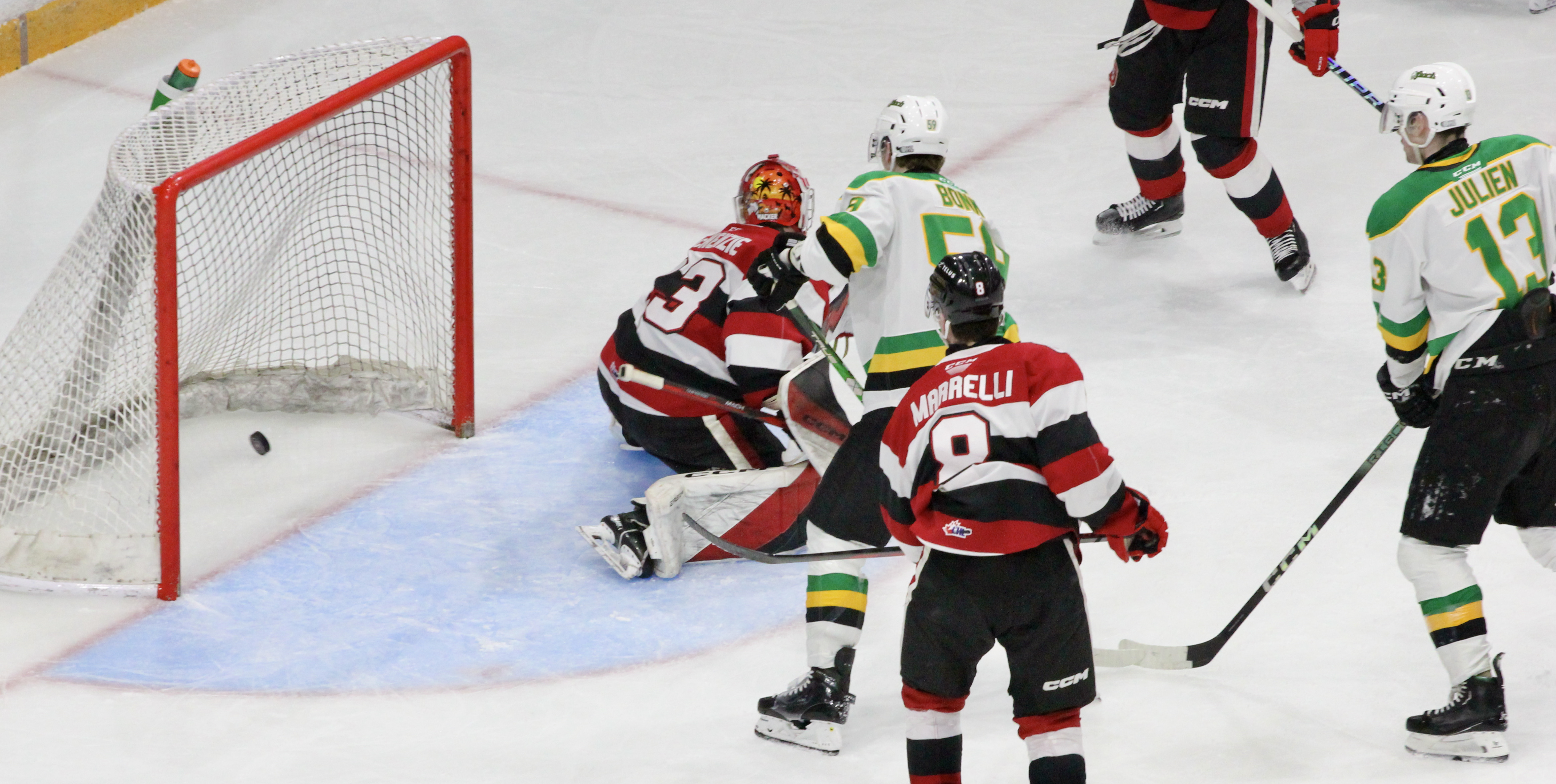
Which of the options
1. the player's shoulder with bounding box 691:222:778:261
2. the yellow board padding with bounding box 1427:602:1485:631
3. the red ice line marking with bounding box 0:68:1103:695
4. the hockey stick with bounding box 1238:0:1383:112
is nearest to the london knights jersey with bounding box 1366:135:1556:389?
the yellow board padding with bounding box 1427:602:1485:631

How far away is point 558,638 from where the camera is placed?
352 centimetres

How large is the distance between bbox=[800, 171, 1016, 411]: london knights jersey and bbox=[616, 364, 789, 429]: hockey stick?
22.5 inches

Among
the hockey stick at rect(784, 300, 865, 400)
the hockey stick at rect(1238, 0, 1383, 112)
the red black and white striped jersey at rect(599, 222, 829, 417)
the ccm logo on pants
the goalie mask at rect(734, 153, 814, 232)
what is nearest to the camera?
the ccm logo on pants

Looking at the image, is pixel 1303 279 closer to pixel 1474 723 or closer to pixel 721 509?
pixel 721 509

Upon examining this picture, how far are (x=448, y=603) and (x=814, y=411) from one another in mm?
822

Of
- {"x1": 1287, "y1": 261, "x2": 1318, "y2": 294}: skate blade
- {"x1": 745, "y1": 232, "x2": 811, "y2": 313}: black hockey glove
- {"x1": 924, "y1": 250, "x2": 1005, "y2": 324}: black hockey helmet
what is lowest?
{"x1": 924, "y1": 250, "x2": 1005, "y2": 324}: black hockey helmet

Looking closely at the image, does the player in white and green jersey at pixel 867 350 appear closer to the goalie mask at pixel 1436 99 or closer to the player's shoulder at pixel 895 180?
the player's shoulder at pixel 895 180

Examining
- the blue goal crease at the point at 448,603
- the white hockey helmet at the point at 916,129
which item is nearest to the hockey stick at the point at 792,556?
the blue goal crease at the point at 448,603

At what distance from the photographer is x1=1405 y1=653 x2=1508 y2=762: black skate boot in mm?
2992

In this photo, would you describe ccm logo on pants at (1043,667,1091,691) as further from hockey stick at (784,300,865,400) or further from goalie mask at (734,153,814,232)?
goalie mask at (734,153,814,232)

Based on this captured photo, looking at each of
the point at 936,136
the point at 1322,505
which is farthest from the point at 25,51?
the point at 1322,505

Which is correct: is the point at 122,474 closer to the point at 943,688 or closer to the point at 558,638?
the point at 558,638

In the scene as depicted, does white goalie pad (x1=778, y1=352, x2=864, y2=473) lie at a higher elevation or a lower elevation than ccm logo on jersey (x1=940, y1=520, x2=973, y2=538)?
higher

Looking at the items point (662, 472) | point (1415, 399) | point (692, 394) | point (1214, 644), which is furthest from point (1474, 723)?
point (662, 472)
